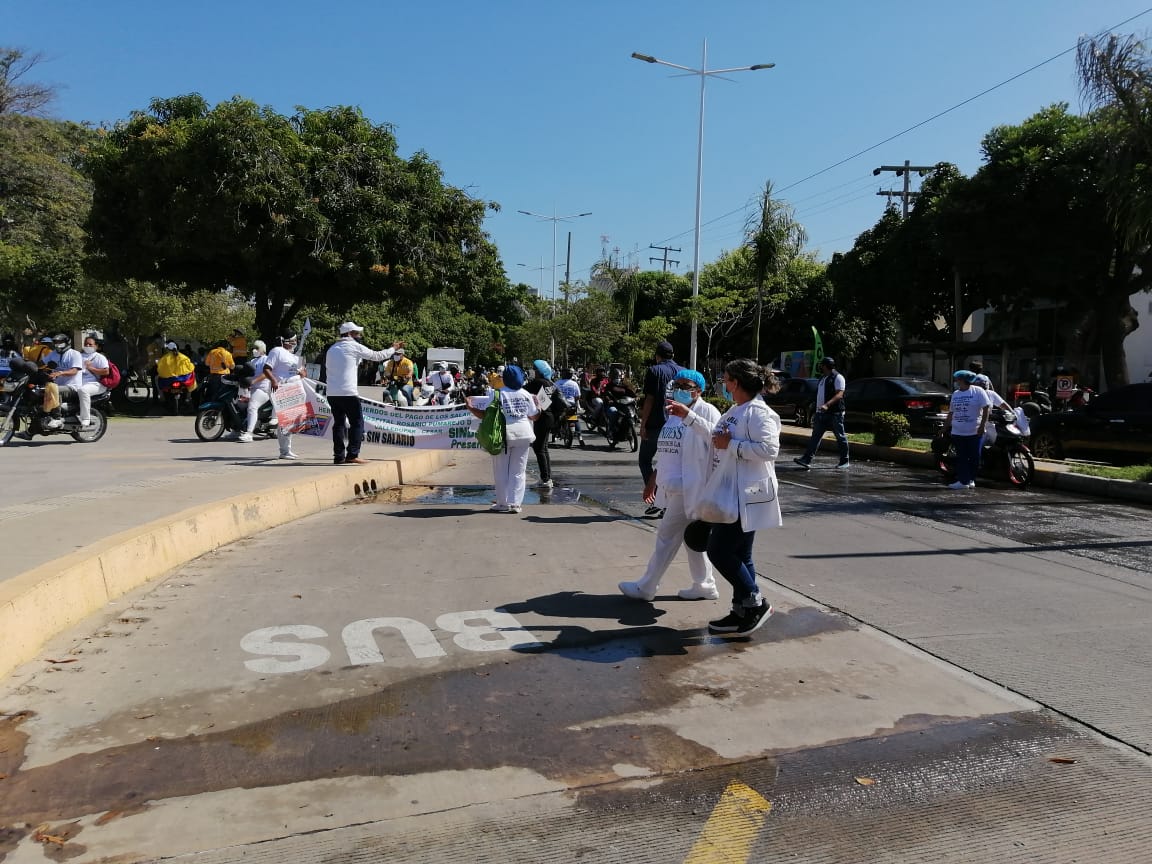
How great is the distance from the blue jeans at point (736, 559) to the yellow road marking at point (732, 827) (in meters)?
1.77

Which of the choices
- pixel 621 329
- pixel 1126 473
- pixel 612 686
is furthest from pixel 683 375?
pixel 621 329

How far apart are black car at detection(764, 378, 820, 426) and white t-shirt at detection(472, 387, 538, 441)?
616 inches

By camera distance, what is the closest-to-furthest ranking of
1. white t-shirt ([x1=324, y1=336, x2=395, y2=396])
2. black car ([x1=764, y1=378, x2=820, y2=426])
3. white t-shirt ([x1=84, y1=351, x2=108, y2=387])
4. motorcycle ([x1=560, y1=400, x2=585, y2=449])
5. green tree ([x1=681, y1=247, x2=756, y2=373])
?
white t-shirt ([x1=324, y1=336, x2=395, y2=396])
white t-shirt ([x1=84, y1=351, x2=108, y2=387])
motorcycle ([x1=560, y1=400, x2=585, y2=449])
black car ([x1=764, y1=378, x2=820, y2=426])
green tree ([x1=681, y1=247, x2=756, y2=373])

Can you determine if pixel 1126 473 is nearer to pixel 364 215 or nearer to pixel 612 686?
pixel 612 686

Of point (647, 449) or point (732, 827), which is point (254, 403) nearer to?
point (647, 449)

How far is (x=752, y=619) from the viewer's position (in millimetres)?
5043

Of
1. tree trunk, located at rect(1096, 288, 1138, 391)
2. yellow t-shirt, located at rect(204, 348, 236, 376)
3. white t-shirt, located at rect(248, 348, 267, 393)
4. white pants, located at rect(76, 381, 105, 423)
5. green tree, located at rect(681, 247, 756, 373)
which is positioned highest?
green tree, located at rect(681, 247, 756, 373)

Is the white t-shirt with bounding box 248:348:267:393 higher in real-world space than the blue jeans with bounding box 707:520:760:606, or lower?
higher

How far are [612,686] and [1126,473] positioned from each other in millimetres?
10606

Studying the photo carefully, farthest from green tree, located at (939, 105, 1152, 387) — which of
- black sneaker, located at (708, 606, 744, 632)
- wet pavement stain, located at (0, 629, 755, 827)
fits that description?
wet pavement stain, located at (0, 629, 755, 827)

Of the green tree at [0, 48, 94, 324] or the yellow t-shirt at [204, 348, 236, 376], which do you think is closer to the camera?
the yellow t-shirt at [204, 348, 236, 376]

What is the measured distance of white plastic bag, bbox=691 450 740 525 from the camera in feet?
16.2

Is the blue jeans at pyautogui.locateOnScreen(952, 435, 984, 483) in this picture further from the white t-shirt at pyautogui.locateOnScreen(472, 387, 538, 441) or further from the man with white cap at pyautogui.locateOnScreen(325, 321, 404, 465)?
the man with white cap at pyautogui.locateOnScreen(325, 321, 404, 465)

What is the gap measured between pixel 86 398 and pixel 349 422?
16.0 feet
